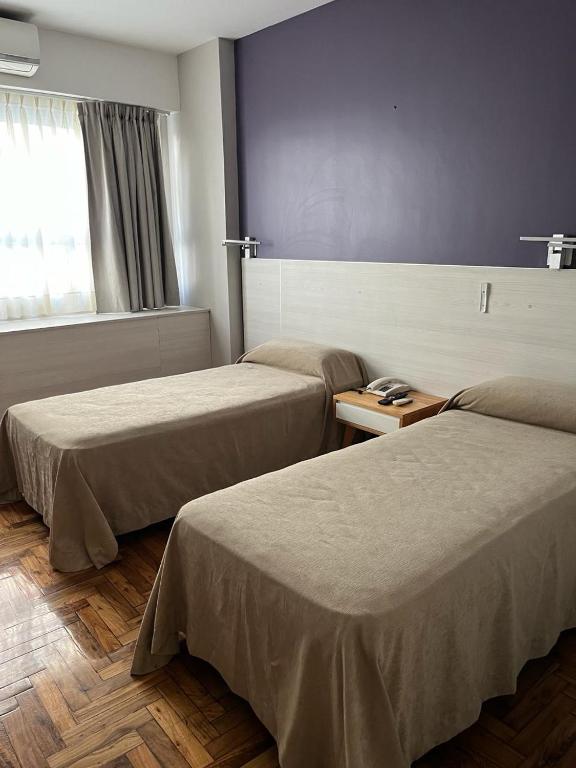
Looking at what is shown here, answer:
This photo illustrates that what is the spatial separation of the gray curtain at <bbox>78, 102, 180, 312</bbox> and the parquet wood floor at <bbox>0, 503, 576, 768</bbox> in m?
2.45

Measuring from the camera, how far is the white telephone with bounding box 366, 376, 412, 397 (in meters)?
3.04

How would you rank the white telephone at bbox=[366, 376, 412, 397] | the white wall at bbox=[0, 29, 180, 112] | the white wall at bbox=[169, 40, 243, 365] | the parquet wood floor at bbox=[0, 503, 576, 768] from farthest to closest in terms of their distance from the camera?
1. the white wall at bbox=[169, 40, 243, 365]
2. the white wall at bbox=[0, 29, 180, 112]
3. the white telephone at bbox=[366, 376, 412, 397]
4. the parquet wood floor at bbox=[0, 503, 576, 768]

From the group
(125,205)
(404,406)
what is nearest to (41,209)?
(125,205)

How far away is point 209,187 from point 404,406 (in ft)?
7.35

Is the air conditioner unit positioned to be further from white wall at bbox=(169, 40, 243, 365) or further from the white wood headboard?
the white wood headboard

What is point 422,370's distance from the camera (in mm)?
3100

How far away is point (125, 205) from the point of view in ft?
13.3

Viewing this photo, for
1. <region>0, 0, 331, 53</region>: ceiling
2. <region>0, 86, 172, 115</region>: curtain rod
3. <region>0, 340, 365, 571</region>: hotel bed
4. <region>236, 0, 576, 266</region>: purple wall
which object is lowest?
<region>0, 340, 365, 571</region>: hotel bed

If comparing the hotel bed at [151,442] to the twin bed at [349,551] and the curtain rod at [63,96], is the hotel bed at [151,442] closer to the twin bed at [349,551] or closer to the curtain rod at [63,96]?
the twin bed at [349,551]

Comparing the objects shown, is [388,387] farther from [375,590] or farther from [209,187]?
[209,187]

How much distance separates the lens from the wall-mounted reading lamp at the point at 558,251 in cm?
244

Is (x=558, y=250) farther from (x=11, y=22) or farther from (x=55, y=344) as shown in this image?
(x=11, y=22)

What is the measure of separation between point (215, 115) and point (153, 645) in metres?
3.36

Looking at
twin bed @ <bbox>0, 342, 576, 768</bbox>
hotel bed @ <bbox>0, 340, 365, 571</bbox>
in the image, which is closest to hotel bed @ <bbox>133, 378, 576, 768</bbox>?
twin bed @ <bbox>0, 342, 576, 768</bbox>
